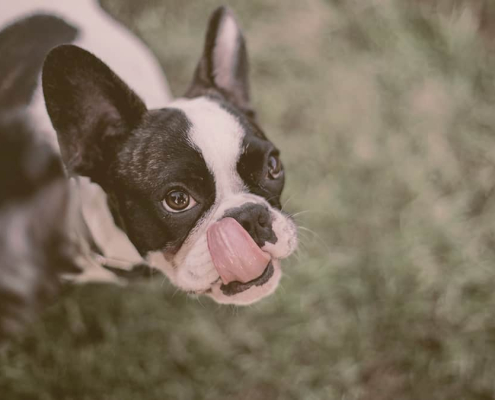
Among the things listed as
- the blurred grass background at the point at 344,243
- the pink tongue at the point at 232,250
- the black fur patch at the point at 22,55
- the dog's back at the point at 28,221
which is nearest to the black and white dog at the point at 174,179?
the pink tongue at the point at 232,250

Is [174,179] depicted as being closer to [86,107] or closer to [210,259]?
[210,259]

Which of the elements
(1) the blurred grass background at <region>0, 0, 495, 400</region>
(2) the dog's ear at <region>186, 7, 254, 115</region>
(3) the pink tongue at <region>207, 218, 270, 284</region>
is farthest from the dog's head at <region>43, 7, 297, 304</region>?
(1) the blurred grass background at <region>0, 0, 495, 400</region>

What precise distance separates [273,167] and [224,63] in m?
0.53

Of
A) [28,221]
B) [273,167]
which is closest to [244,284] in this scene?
[273,167]

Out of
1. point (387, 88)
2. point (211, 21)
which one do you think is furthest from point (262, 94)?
point (211, 21)

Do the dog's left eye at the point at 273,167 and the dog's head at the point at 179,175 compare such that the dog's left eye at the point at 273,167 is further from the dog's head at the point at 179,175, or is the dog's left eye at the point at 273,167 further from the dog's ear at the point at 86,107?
the dog's ear at the point at 86,107

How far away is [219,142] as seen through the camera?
1729mm

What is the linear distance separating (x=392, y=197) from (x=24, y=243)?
78.8 inches

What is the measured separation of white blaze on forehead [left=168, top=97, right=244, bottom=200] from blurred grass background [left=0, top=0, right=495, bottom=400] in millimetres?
1015

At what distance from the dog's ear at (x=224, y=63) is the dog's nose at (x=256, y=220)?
1.96 feet

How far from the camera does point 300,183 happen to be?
3029 mm

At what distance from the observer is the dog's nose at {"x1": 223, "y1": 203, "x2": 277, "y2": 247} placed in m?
1.65

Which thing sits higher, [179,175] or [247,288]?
[179,175]

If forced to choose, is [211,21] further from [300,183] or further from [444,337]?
[444,337]
